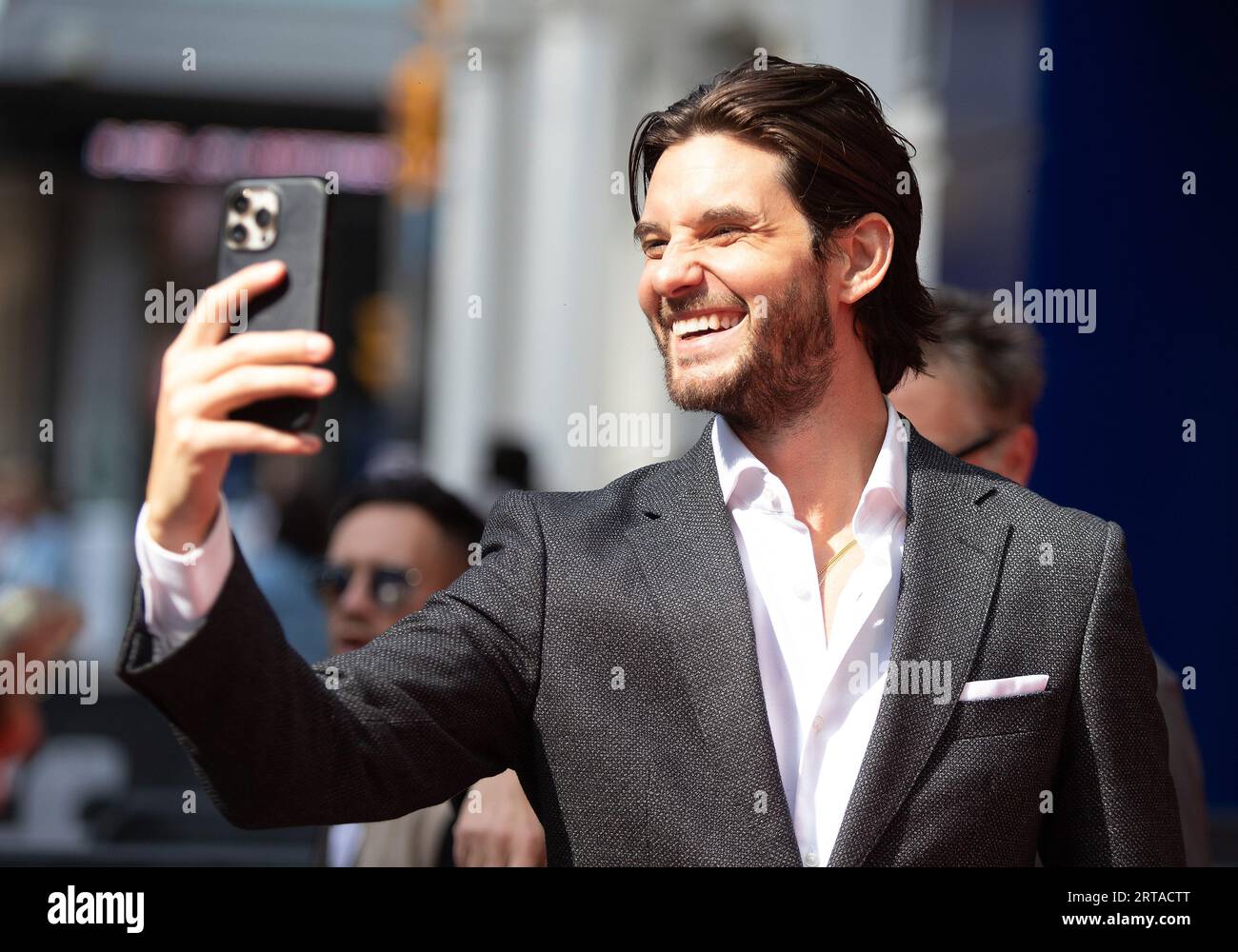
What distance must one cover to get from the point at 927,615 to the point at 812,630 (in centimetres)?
17

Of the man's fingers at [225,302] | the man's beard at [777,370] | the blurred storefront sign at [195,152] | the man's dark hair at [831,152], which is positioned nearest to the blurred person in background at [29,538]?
the man's dark hair at [831,152]

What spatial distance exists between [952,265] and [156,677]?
19.4ft

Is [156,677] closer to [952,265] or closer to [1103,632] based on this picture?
[1103,632]

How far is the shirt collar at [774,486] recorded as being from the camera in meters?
2.56

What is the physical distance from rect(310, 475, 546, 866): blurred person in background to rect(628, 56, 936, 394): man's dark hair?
1.33 meters

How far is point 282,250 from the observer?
1872 mm

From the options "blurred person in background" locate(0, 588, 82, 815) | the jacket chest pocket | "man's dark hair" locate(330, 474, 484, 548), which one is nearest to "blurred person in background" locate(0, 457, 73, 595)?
"blurred person in background" locate(0, 588, 82, 815)

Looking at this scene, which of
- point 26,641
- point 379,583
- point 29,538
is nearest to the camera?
point 379,583

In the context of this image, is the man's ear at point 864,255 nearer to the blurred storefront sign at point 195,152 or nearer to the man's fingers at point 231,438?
the man's fingers at point 231,438

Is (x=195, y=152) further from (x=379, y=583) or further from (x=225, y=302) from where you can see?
(x=225, y=302)

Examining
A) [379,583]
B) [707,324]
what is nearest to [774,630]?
[707,324]

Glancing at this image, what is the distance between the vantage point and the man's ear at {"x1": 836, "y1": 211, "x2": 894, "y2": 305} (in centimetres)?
268
